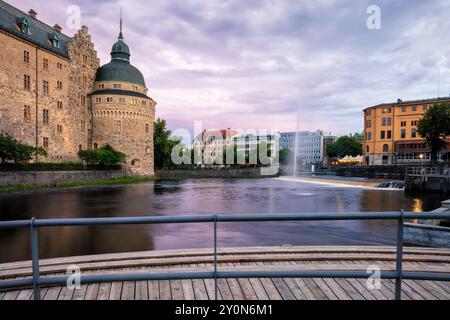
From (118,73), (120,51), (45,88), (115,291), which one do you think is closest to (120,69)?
(118,73)

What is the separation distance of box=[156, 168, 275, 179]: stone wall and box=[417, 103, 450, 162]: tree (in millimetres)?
39101

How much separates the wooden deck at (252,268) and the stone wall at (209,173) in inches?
2489

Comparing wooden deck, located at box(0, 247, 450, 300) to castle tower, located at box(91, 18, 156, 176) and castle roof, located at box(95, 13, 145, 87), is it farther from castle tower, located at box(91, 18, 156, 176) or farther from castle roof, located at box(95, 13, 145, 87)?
castle roof, located at box(95, 13, 145, 87)

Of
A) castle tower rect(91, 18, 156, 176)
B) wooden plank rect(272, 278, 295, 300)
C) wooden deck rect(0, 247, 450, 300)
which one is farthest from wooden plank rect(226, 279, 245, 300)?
castle tower rect(91, 18, 156, 176)

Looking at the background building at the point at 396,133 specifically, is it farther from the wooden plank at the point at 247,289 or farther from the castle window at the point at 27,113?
the wooden plank at the point at 247,289

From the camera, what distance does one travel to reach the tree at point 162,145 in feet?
230

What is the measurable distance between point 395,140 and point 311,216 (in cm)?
8575

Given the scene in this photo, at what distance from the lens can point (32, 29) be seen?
42438mm

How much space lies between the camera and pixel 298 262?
5516mm

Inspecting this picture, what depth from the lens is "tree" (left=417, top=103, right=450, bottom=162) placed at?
5547 centimetres

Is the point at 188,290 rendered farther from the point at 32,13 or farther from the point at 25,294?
the point at 32,13

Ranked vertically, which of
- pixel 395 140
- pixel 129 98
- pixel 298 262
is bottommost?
pixel 298 262
